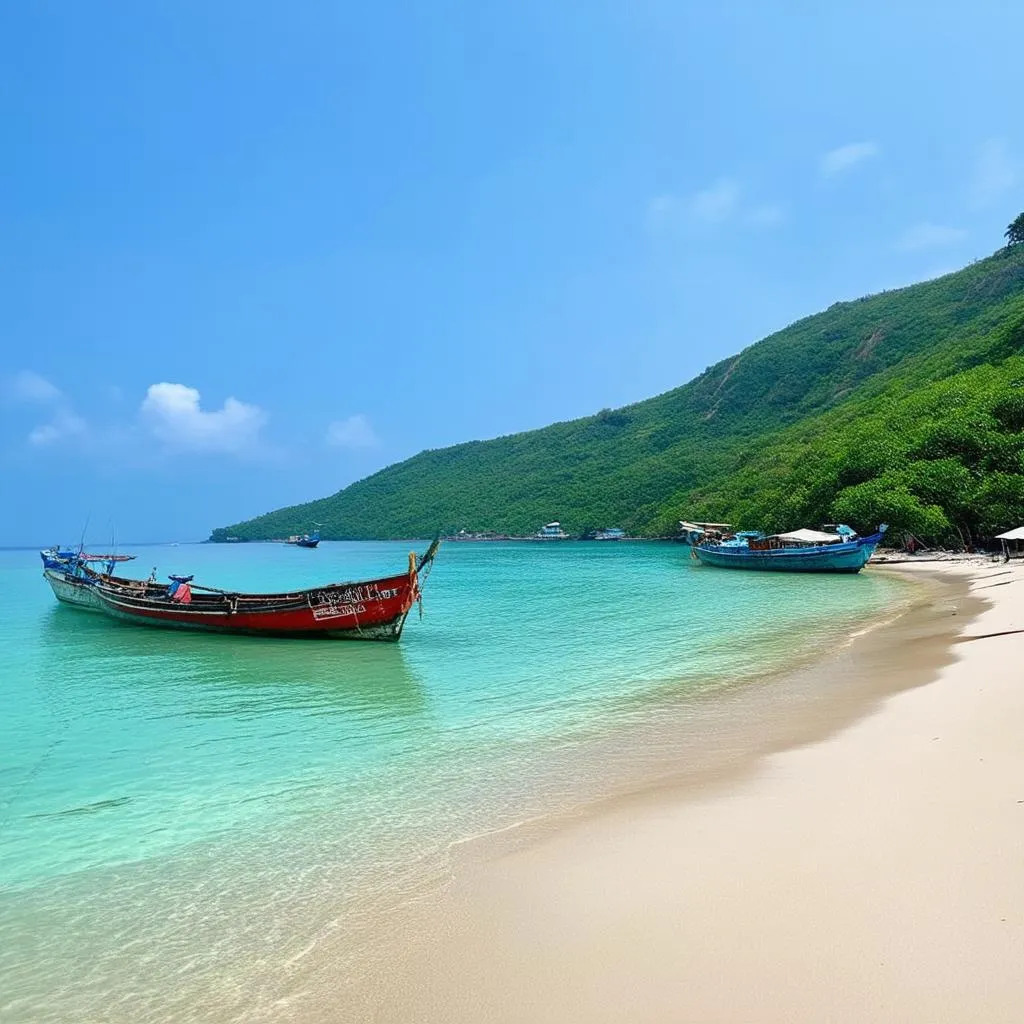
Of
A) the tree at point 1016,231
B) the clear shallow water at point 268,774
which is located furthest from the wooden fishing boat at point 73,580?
the tree at point 1016,231

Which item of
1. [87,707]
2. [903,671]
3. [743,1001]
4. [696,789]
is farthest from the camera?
[87,707]

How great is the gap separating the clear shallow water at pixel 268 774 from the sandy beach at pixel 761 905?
0.79 m

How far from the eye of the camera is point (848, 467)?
162ft

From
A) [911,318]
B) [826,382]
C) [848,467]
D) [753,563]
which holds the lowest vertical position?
[753,563]

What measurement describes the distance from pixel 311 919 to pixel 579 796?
2.96 meters

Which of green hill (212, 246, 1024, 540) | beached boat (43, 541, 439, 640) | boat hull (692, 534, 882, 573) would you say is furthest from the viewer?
green hill (212, 246, 1024, 540)

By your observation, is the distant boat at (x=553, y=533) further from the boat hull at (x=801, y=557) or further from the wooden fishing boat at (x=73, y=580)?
the wooden fishing boat at (x=73, y=580)

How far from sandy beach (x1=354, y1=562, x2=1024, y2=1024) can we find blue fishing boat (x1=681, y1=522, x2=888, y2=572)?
3099 cm

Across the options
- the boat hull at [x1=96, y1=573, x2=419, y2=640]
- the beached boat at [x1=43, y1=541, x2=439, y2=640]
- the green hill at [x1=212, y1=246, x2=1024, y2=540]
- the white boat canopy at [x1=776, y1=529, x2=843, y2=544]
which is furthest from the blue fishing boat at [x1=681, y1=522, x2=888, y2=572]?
the boat hull at [x1=96, y1=573, x2=419, y2=640]

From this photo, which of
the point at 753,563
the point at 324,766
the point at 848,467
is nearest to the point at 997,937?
the point at 324,766

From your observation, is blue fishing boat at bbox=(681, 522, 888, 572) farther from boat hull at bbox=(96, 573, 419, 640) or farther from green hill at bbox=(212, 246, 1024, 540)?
boat hull at bbox=(96, 573, 419, 640)

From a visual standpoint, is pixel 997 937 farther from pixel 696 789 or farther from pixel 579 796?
pixel 579 796

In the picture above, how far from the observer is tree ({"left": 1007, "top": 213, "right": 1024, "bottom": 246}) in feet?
326

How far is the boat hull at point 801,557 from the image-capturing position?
118 ft
